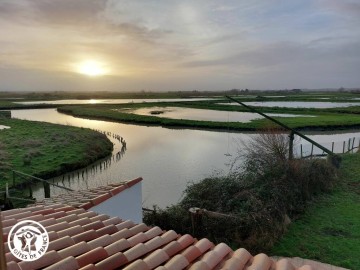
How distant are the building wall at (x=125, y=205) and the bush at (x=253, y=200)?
279 centimetres

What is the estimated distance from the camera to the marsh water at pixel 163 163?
49.4ft

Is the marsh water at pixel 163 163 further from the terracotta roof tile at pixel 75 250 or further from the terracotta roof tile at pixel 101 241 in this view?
the terracotta roof tile at pixel 75 250

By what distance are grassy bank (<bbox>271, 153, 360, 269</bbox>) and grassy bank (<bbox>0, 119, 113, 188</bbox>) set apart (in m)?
13.1

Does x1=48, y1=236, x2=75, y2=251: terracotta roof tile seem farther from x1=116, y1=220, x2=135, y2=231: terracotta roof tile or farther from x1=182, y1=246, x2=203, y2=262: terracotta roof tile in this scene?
x1=182, y1=246, x2=203, y2=262: terracotta roof tile

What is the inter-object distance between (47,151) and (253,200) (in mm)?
17429

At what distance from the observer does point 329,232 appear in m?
8.90

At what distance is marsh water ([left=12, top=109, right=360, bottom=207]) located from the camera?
15.0 m

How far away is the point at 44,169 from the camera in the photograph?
707 inches

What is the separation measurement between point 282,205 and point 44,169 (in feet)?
45.8

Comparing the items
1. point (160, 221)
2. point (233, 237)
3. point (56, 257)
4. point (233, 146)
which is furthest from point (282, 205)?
point (233, 146)

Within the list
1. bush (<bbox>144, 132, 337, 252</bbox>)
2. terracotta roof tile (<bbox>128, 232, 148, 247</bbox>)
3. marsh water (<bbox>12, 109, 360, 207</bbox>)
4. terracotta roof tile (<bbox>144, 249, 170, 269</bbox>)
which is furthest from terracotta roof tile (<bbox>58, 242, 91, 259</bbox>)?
marsh water (<bbox>12, 109, 360, 207</bbox>)

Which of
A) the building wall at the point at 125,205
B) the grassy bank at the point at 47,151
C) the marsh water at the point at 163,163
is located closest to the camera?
the building wall at the point at 125,205

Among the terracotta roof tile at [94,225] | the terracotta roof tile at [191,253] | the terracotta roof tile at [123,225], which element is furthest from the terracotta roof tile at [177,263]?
the terracotta roof tile at [94,225]

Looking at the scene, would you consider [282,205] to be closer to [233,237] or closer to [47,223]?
[233,237]
